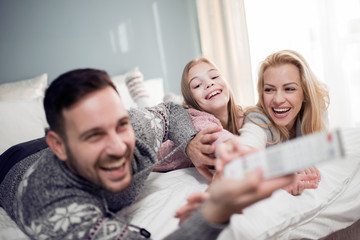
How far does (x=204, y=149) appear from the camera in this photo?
0.95 meters

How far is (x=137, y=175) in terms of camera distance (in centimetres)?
83

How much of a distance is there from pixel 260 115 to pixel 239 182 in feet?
2.71

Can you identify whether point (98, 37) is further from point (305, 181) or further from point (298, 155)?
point (298, 155)

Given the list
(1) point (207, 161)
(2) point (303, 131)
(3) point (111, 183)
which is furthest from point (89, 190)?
(2) point (303, 131)

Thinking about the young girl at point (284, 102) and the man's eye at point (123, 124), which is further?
the young girl at point (284, 102)

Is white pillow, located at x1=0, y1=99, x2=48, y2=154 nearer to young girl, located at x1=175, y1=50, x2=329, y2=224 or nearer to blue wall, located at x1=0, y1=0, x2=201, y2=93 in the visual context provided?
blue wall, located at x1=0, y1=0, x2=201, y2=93

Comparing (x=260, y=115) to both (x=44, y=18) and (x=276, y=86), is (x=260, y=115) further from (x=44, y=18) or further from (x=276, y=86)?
(x=44, y=18)

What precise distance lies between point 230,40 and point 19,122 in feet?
6.75

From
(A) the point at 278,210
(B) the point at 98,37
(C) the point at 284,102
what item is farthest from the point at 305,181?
(B) the point at 98,37

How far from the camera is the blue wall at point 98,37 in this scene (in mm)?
2213

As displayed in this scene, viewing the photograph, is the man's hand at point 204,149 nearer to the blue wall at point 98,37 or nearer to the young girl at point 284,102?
the young girl at point 284,102

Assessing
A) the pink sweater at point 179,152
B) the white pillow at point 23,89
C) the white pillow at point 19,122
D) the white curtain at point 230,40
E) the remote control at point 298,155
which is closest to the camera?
the remote control at point 298,155

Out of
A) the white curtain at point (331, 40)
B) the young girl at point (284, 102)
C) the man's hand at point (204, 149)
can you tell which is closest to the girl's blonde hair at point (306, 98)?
the young girl at point (284, 102)

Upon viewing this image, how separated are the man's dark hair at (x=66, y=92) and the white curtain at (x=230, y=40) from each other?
84.6 inches
